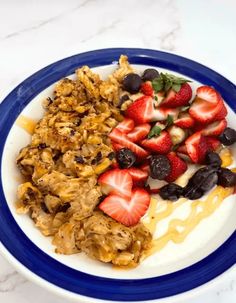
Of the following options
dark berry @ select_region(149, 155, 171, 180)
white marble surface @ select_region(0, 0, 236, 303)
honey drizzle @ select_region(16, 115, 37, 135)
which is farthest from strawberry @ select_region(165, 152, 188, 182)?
white marble surface @ select_region(0, 0, 236, 303)

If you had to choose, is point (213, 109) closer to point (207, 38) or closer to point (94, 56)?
point (94, 56)

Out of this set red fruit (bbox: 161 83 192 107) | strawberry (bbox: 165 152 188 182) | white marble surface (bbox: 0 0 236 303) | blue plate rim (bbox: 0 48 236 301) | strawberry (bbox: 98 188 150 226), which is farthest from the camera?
white marble surface (bbox: 0 0 236 303)

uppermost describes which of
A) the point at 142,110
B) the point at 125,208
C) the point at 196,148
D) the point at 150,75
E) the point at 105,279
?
the point at 150,75

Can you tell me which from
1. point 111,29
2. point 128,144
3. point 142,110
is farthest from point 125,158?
point 111,29

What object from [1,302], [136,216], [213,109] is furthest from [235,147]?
[1,302]

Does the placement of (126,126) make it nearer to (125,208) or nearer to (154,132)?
(154,132)

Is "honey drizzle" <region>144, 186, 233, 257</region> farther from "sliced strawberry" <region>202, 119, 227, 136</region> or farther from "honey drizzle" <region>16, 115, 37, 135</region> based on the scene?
"honey drizzle" <region>16, 115, 37, 135</region>

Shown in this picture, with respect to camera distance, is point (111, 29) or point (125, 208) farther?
point (111, 29)
